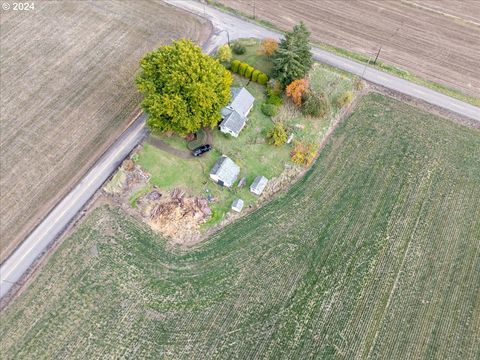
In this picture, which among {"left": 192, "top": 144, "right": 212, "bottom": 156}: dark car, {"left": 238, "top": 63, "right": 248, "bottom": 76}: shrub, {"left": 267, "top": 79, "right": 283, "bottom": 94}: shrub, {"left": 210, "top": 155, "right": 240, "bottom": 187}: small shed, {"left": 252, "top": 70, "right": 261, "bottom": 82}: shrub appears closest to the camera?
{"left": 210, "top": 155, "right": 240, "bottom": 187}: small shed

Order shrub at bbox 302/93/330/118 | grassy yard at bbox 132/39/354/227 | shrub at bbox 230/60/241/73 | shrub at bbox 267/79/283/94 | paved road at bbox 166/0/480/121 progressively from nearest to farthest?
grassy yard at bbox 132/39/354/227 < shrub at bbox 302/93/330/118 < shrub at bbox 267/79/283/94 < paved road at bbox 166/0/480/121 < shrub at bbox 230/60/241/73

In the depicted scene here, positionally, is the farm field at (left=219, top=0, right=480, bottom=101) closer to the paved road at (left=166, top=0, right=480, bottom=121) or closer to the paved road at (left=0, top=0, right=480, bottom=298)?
the paved road at (left=166, top=0, right=480, bottom=121)

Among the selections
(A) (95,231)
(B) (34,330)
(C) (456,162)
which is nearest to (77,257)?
(A) (95,231)

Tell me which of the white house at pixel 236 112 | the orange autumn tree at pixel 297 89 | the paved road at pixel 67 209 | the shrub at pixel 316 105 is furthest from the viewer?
the orange autumn tree at pixel 297 89

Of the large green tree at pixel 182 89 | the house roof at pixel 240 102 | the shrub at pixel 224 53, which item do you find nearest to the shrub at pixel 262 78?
the house roof at pixel 240 102

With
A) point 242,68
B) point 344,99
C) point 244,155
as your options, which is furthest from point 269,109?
point 344,99

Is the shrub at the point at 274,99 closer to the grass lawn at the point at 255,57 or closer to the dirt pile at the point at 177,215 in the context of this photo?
the grass lawn at the point at 255,57

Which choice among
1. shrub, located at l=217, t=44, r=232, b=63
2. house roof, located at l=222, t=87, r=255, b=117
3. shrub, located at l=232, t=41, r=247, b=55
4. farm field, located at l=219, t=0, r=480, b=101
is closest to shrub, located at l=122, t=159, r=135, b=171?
house roof, located at l=222, t=87, r=255, b=117
